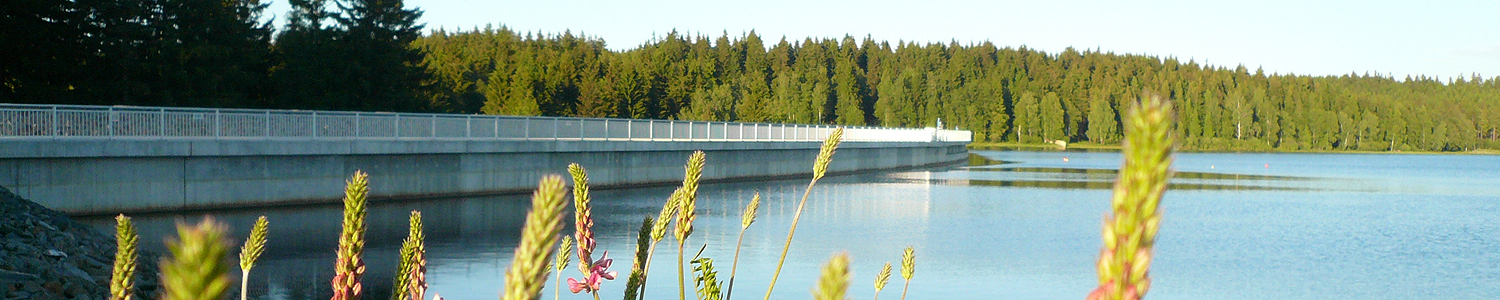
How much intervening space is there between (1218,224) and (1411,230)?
3747mm

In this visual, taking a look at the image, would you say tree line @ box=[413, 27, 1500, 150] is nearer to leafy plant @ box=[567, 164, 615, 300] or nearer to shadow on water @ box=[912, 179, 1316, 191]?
shadow on water @ box=[912, 179, 1316, 191]

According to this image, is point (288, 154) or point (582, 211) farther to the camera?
point (288, 154)

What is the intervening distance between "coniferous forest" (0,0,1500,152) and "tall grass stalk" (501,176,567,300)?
610 centimetres

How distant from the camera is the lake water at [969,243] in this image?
15.3 metres

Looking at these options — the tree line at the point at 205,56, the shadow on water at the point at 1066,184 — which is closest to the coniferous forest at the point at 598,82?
the tree line at the point at 205,56

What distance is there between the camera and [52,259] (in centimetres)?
1220

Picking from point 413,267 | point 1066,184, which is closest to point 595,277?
point 413,267

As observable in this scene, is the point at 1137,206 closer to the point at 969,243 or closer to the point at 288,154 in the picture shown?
the point at 969,243

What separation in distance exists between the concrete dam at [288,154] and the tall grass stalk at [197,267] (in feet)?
48.3

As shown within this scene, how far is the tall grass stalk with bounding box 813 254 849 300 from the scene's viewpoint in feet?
3.51

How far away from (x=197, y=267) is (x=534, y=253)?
0.31 m

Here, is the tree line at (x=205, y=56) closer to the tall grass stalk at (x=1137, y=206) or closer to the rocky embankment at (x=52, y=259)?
the rocky embankment at (x=52, y=259)

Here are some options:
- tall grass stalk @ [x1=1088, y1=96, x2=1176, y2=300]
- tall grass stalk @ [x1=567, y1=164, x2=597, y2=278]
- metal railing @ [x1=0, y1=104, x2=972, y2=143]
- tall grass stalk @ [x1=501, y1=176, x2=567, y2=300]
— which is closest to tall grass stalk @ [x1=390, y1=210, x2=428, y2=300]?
tall grass stalk @ [x1=567, y1=164, x2=597, y2=278]

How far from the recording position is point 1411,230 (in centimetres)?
2628
